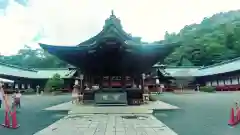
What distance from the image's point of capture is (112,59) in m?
17.5

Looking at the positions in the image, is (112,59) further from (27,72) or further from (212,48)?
(212,48)

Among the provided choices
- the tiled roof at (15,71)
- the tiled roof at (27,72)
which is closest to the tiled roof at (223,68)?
the tiled roof at (27,72)

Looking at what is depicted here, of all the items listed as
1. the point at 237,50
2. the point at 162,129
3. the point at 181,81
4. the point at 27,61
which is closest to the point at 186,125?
the point at 162,129

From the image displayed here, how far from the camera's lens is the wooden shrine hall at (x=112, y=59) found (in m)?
16.2

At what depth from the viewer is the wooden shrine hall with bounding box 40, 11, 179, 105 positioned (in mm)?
16219

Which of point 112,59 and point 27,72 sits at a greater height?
point 27,72

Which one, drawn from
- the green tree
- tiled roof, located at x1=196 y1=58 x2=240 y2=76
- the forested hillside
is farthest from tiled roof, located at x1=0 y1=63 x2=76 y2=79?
the forested hillside

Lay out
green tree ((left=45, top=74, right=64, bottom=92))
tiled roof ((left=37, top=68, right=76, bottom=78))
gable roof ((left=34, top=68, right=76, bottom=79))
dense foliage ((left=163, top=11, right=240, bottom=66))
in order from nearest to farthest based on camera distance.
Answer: green tree ((left=45, top=74, right=64, bottom=92)), gable roof ((left=34, top=68, right=76, bottom=79)), tiled roof ((left=37, top=68, right=76, bottom=78)), dense foliage ((left=163, top=11, right=240, bottom=66))

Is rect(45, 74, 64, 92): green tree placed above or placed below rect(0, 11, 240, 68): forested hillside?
below

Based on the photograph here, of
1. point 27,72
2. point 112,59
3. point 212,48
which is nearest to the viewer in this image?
point 112,59

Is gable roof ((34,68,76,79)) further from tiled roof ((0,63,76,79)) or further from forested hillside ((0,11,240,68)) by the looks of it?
forested hillside ((0,11,240,68))

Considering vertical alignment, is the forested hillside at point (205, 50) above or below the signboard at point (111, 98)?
above

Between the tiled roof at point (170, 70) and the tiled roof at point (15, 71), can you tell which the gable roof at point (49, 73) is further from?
the tiled roof at point (15, 71)

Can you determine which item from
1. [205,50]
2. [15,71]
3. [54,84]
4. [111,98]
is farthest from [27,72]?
[205,50]
